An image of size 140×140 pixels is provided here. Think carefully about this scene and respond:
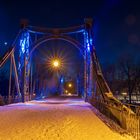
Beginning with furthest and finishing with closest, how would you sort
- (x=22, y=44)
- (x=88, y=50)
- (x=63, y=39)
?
(x=63, y=39) < (x=22, y=44) < (x=88, y=50)

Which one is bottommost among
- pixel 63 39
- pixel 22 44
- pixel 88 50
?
pixel 88 50

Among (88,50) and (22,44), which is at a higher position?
(22,44)

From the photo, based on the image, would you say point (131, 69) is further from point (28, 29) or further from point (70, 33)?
point (28, 29)

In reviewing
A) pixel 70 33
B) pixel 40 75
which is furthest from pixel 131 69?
pixel 70 33

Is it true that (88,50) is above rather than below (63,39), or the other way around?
below

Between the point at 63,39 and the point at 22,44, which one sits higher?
the point at 63,39

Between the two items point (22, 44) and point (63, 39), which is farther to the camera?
point (63, 39)

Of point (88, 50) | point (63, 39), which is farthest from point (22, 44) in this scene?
point (88, 50)

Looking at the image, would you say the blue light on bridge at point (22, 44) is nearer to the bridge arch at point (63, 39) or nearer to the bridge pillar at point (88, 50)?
the bridge arch at point (63, 39)

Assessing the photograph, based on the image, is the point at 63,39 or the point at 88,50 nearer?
the point at 88,50

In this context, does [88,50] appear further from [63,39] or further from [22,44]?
[22,44]

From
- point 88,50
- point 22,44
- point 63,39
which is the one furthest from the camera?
point 63,39

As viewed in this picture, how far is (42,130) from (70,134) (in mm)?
1248

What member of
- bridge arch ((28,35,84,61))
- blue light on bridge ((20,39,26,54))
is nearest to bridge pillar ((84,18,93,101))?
bridge arch ((28,35,84,61))
